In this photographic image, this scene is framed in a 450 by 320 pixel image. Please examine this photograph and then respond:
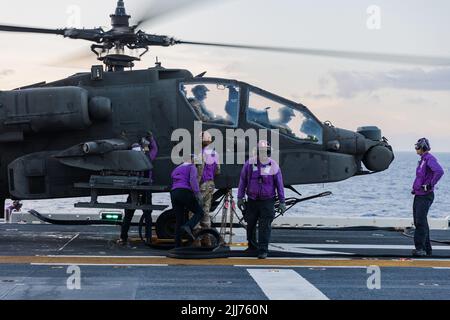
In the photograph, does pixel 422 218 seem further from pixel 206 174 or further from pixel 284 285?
pixel 284 285

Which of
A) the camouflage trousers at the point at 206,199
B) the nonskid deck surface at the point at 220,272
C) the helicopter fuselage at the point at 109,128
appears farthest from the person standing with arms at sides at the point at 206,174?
the helicopter fuselage at the point at 109,128

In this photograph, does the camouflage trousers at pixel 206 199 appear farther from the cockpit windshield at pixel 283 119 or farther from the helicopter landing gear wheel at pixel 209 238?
the cockpit windshield at pixel 283 119

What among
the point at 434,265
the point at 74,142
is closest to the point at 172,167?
the point at 74,142

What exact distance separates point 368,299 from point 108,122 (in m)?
7.13

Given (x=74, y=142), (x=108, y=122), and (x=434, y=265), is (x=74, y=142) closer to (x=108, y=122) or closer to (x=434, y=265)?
(x=108, y=122)

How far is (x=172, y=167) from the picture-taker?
15141 millimetres

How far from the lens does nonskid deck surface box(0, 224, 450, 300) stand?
1001cm

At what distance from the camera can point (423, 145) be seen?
13.4 m

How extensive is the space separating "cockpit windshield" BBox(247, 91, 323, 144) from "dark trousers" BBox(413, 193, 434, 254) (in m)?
2.64

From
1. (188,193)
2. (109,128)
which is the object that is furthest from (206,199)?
(109,128)

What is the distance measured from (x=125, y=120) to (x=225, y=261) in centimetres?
381

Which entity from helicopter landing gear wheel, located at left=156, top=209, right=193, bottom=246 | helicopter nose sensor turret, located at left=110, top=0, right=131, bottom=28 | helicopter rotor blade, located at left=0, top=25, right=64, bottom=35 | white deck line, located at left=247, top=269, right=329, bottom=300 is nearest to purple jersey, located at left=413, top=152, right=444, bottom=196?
white deck line, located at left=247, top=269, right=329, bottom=300
